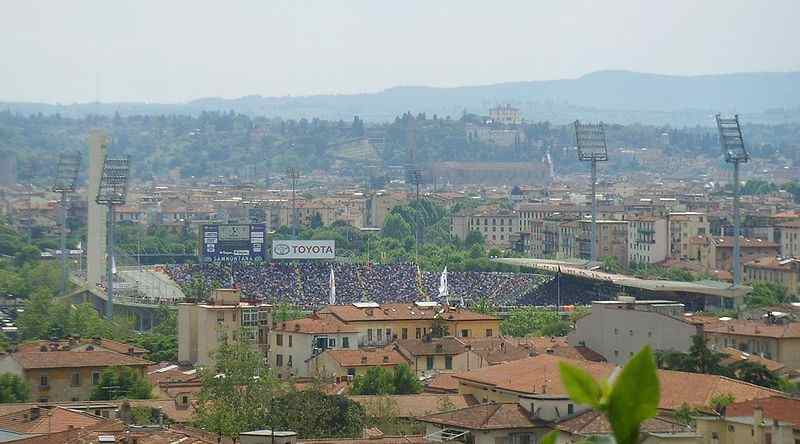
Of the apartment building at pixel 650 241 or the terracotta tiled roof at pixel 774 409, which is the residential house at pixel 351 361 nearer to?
the terracotta tiled roof at pixel 774 409

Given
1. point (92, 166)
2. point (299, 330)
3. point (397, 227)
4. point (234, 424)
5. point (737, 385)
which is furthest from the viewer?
point (397, 227)

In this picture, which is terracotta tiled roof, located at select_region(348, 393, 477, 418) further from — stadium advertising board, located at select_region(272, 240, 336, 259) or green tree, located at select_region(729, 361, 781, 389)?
stadium advertising board, located at select_region(272, 240, 336, 259)

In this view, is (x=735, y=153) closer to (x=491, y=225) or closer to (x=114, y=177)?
(x=114, y=177)

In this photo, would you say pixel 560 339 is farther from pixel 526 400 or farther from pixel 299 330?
pixel 526 400

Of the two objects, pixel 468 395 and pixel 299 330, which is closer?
pixel 468 395

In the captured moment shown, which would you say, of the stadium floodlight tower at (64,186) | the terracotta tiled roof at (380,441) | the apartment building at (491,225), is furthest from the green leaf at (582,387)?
the apartment building at (491,225)

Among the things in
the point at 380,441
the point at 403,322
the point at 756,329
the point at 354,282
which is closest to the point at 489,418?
the point at 380,441

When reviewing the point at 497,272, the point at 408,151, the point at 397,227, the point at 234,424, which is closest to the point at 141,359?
the point at 234,424
